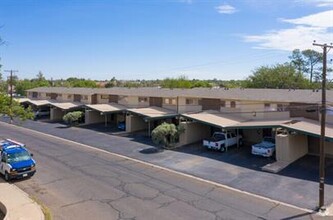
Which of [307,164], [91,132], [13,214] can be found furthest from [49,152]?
[307,164]

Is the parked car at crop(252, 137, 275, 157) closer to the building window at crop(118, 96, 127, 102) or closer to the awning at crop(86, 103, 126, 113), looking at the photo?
the awning at crop(86, 103, 126, 113)

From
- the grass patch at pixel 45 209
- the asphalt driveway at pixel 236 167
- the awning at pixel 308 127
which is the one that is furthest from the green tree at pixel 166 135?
the grass patch at pixel 45 209

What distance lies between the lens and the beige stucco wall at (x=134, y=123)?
41188mm

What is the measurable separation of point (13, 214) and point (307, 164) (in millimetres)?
21160

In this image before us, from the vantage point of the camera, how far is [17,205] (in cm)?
1761

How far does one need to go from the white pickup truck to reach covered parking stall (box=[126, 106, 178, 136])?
755cm

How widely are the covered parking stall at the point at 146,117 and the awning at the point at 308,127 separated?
46.2 ft

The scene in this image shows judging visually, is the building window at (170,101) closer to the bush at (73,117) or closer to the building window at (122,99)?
the building window at (122,99)

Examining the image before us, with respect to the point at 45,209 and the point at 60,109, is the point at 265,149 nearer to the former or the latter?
the point at 45,209

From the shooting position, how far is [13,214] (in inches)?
647

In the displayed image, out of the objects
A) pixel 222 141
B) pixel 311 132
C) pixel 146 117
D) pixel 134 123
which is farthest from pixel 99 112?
pixel 311 132

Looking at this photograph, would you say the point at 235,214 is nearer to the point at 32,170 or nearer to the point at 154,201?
the point at 154,201

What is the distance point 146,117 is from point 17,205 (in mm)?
21027

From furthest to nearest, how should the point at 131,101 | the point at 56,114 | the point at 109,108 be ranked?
the point at 56,114 → the point at 131,101 → the point at 109,108
